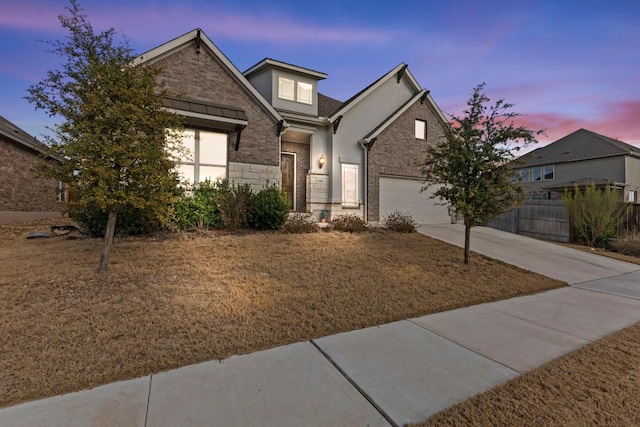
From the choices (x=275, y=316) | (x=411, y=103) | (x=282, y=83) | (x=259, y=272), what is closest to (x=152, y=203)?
(x=259, y=272)

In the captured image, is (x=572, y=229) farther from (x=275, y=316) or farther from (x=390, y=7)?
(x=275, y=316)

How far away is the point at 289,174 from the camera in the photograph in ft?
41.7

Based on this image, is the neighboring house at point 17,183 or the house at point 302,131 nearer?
the house at point 302,131

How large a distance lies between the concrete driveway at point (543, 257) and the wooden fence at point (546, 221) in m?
2.24

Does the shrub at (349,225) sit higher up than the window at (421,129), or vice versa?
the window at (421,129)

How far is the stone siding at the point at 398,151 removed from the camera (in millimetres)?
13336

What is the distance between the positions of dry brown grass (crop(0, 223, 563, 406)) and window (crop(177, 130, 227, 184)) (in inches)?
112

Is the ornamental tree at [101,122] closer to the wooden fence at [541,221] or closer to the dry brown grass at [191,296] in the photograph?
the dry brown grass at [191,296]

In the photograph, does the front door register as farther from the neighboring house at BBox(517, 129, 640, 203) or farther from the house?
the neighboring house at BBox(517, 129, 640, 203)

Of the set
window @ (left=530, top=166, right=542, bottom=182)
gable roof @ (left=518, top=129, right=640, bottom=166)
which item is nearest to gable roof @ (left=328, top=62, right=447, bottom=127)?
gable roof @ (left=518, top=129, right=640, bottom=166)

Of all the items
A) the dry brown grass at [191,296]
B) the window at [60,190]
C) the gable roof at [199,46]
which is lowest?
the dry brown grass at [191,296]

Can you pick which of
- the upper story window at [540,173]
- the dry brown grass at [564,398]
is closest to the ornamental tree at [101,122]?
the dry brown grass at [564,398]

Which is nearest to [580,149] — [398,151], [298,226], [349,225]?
[398,151]

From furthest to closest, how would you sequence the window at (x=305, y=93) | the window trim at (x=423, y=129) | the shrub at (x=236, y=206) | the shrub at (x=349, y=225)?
the window trim at (x=423, y=129)
the window at (x=305, y=93)
the shrub at (x=349, y=225)
the shrub at (x=236, y=206)
